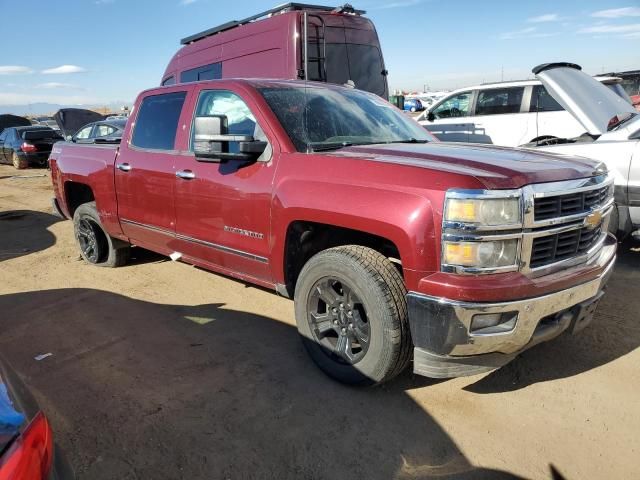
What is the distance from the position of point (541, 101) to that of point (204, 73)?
5.88m

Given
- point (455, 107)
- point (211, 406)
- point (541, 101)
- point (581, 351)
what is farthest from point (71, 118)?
point (581, 351)

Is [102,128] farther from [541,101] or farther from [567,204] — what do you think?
[567,204]

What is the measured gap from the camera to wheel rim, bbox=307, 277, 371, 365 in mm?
3098

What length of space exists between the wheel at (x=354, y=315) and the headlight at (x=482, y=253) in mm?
420

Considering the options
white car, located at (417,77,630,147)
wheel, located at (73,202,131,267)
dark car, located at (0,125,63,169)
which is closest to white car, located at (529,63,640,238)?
white car, located at (417,77,630,147)

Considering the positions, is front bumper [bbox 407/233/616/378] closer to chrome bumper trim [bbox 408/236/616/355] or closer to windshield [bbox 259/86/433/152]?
chrome bumper trim [bbox 408/236/616/355]

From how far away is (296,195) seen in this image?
10.6 ft

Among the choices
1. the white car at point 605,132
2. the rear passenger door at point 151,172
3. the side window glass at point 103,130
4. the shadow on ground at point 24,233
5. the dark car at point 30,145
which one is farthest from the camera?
the dark car at point 30,145

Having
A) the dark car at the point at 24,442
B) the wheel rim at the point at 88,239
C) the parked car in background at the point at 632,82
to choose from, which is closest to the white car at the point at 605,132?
the dark car at the point at 24,442

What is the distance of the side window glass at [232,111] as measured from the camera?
12.2 feet

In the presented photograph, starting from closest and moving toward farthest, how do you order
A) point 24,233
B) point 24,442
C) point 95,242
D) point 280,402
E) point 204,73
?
1. point 24,442
2. point 280,402
3. point 95,242
4. point 24,233
5. point 204,73

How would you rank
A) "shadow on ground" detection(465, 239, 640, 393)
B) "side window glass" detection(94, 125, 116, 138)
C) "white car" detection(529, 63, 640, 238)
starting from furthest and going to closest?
"side window glass" detection(94, 125, 116, 138)
"white car" detection(529, 63, 640, 238)
"shadow on ground" detection(465, 239, 640, 393)

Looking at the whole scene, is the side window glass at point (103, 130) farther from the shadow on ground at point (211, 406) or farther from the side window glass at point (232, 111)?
the side window glass at point (232, 111)

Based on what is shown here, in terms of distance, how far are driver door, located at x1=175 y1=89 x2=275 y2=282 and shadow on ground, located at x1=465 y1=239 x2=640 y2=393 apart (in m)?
1.74
